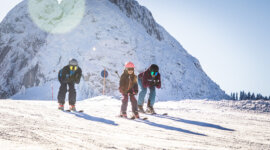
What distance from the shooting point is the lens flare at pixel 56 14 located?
25.1 meters

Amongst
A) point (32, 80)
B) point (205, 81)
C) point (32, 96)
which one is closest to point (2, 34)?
point (32, 80)

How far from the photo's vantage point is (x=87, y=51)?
71.9 feet

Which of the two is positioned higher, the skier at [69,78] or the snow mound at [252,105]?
the skier at [69,78]

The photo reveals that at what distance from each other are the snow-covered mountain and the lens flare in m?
0.13

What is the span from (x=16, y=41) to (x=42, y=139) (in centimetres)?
2836

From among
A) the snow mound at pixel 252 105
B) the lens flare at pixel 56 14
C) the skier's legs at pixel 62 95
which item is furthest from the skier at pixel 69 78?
the lens flare at pixel 56 14

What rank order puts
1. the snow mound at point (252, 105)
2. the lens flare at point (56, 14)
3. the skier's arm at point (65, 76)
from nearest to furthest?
the skier's arm at point (65, 76)
the snow mound at point (252, 105)
the lens flare at point (56, 14)

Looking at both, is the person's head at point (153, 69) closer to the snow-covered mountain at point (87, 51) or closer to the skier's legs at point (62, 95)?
the skier's legs at point (62, 95)

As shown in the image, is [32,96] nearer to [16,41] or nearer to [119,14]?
[16,41]

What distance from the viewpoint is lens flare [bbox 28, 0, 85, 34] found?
25.1 metres

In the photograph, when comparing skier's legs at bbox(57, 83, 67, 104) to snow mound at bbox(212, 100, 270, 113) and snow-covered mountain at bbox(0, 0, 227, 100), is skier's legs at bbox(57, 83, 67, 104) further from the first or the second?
snow-covered mountain at bbox(0, 0, 227, 100)

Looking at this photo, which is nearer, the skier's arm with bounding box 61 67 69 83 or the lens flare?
the skier's arm with bounding box 61 67 69 83

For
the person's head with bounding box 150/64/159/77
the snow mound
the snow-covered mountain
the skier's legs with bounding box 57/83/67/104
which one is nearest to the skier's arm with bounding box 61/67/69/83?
the skier's legs with bounding box 57/83/67/104

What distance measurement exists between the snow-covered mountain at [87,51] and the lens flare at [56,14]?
132 millimetres
